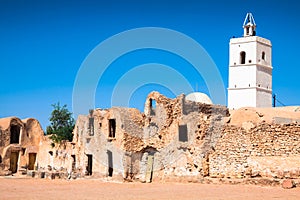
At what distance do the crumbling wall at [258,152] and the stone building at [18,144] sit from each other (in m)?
22.6

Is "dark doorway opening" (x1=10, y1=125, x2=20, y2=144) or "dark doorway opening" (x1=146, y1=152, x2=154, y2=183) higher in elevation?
"dark doorway opening" (x1=10, y1=125, x2=20, y2=144)

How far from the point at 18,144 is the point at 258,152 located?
2682 cm

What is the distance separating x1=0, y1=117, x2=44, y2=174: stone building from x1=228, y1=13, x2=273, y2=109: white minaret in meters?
22.5

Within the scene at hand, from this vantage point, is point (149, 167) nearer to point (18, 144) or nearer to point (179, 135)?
point (179, 135)

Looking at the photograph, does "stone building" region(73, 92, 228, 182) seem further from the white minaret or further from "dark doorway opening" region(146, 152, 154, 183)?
the white minaret

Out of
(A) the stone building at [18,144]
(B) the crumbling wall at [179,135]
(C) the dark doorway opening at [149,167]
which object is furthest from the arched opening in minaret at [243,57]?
(C) the dark doorway opening at [149,167]

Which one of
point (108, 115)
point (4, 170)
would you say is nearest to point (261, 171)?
point (108, 115)

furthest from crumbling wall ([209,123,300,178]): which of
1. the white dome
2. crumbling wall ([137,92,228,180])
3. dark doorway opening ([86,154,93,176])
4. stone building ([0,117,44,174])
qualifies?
stone building ([0,117,44,174])

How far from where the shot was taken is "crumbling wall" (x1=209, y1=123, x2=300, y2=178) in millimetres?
21641

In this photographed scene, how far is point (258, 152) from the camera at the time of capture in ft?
74.6

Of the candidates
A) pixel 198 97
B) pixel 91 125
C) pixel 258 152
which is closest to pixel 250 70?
pixel 198 97

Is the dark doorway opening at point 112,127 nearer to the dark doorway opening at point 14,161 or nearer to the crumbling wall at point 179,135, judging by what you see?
the crumbling wall at point 179,135

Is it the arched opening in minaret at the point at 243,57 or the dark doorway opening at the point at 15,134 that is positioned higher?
the arched opening in minaret at the point at 243,57

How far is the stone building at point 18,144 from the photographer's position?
41188mm
